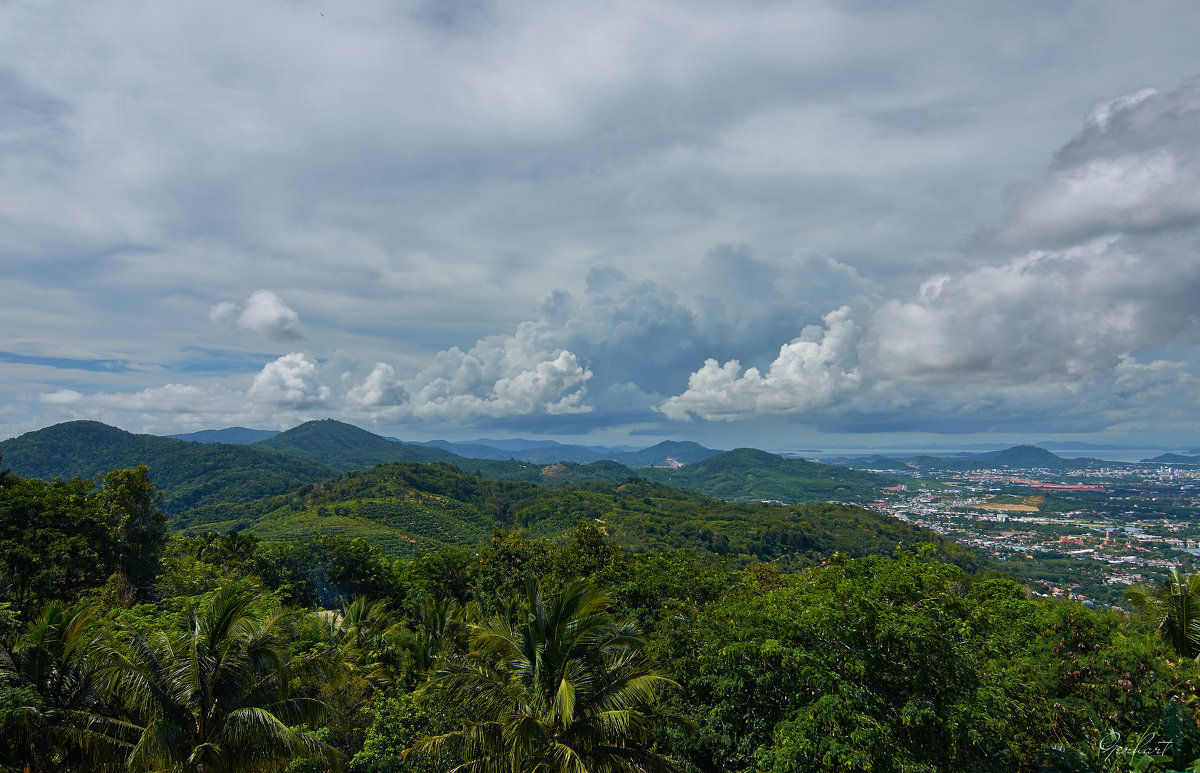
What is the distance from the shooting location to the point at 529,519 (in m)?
152

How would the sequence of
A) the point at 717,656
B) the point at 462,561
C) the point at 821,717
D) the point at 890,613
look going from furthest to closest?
the point at 462,561
the point at 717,656
the point at 890,613
the point at 821,717

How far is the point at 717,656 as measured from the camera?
1177cm

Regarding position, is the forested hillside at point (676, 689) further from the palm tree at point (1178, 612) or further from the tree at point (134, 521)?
the tree at point (134, 521)

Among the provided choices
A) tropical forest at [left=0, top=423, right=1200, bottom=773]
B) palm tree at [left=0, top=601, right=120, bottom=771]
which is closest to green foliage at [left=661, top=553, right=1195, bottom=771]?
tropical forest at [left=0, top=423, right=1200, bottom=773]

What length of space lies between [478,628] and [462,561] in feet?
105

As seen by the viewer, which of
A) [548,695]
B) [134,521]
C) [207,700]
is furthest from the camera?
[134,521]

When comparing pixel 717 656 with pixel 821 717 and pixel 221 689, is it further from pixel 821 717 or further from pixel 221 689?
pixel 221 689

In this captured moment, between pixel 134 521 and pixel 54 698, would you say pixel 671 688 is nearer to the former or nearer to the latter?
pixel 54 698

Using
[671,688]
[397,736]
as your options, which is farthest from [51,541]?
[671,688]

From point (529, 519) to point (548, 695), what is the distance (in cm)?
14769

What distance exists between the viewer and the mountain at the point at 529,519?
114m

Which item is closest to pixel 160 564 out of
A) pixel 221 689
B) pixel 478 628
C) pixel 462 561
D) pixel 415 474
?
pixel 462 561

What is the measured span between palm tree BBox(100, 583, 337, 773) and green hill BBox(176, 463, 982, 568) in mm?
92142

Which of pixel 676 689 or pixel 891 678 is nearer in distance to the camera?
pixel 891 678
